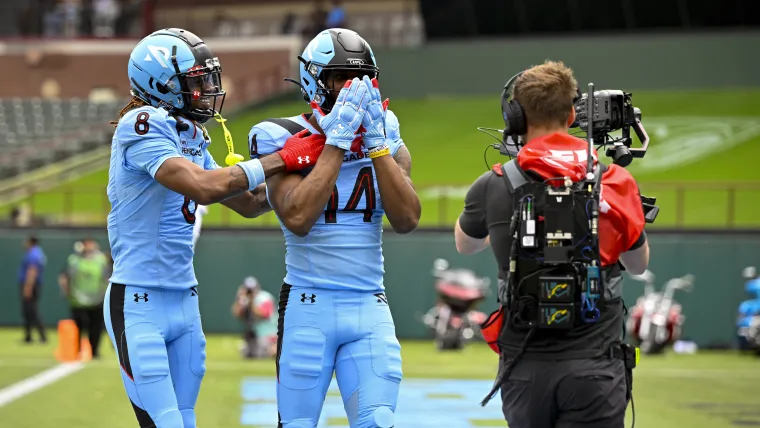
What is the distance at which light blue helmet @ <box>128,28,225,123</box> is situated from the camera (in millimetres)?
5348

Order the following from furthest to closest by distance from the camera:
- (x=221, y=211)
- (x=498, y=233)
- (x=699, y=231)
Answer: (x=221, y=211)
(x=699, y=231)
(x=498, y=233)

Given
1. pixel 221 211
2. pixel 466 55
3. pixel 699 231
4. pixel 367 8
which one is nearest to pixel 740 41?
pixel 466 55

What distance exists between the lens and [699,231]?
62.2 feet

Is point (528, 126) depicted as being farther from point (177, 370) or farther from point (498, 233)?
point (177, 370)

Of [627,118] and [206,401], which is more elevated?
[627,118]

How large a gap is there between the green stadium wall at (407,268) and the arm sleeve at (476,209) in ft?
46.9

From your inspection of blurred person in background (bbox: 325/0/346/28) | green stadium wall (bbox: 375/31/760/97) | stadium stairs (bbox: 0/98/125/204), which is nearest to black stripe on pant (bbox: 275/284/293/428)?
stadium stairs (bbox: 0/98/125/204)

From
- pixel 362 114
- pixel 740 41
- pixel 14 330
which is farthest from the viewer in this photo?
pixel 740 41

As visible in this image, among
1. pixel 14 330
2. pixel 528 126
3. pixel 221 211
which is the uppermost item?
pixel 528 126

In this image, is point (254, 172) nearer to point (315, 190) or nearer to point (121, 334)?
point (315, 190)

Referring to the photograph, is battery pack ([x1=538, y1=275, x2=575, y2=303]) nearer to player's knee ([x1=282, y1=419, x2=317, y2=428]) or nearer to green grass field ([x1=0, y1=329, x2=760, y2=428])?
player's knee ([x1=282, y1=419, x2=317, y2=428])

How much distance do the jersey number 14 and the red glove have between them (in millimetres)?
165

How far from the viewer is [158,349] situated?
17.1 ft

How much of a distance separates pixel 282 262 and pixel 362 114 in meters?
14.8
